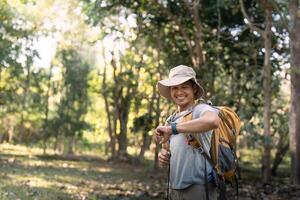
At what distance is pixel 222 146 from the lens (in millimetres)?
3273

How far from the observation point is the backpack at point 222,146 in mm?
3230

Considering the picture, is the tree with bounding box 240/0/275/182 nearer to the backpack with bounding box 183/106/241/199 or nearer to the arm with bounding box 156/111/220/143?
the backpack with bounding box 183/106/241/199

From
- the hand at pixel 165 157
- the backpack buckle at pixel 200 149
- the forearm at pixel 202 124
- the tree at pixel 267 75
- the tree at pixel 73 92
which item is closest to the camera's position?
the forearm at pixel 202 124

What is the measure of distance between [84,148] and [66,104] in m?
12.5

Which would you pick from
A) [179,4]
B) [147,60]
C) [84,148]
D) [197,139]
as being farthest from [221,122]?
[84,148]

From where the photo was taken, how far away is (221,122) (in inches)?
129

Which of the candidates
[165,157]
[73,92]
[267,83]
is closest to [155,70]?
[267,83]

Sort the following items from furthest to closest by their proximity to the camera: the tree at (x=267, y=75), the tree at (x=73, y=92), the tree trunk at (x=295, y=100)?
1. the tree at (x=73, y=92)
2. the tree at (x=267, y=75)
3. the tree trunk at (x=295, y=100)

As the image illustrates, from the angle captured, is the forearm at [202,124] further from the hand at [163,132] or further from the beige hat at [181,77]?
the beige hat at [181,77]

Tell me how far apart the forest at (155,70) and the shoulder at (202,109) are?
149cm

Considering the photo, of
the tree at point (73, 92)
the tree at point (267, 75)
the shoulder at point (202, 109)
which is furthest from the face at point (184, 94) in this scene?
the tree at point (73, 92)

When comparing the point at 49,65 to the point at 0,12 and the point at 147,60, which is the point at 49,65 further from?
the point at 0,12

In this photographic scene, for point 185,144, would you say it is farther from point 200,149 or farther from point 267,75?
point 267,75

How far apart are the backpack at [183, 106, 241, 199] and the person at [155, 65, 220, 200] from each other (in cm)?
3
